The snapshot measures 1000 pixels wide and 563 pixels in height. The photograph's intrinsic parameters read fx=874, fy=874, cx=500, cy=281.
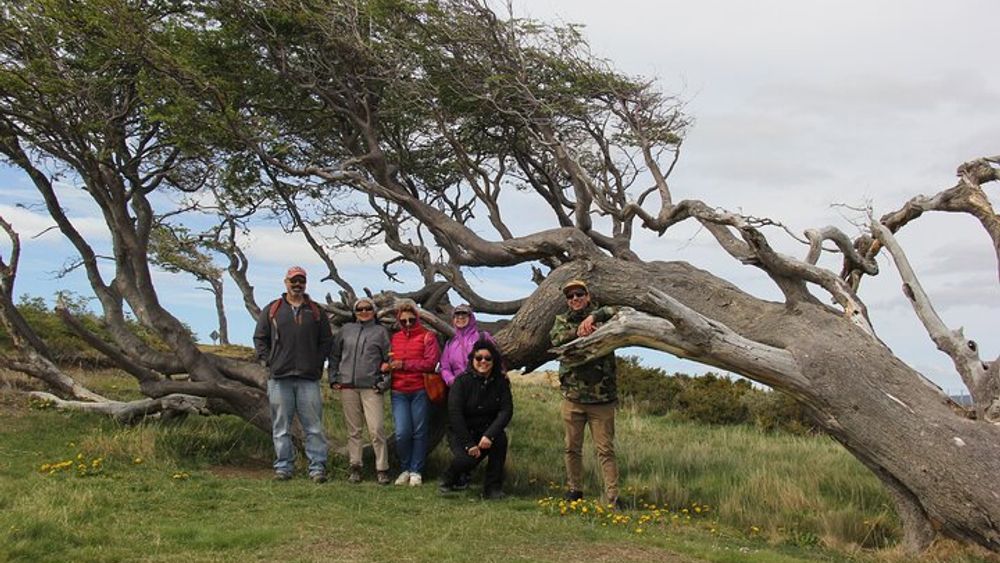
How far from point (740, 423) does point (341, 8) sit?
1041 cm

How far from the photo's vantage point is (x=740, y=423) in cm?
1669

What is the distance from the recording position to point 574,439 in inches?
350

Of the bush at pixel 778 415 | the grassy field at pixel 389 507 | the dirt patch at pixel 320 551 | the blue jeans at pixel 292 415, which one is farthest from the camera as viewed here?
the bush at pixel 778 415

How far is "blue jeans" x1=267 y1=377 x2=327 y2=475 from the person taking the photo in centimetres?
966

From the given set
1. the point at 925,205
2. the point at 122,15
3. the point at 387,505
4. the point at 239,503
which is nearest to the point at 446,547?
the point at 387,505

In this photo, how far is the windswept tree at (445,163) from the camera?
332 inches

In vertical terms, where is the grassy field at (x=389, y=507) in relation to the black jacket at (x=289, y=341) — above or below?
below

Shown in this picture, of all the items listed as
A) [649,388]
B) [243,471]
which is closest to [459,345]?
[243,471]

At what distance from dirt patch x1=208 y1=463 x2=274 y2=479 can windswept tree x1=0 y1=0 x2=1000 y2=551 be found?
46.2 inches

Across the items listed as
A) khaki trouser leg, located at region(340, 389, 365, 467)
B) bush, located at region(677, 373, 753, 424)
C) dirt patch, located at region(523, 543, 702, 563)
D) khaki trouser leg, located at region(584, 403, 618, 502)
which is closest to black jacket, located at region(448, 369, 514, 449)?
Answer: khaki trouser leg, located at region(584, 403, 618, 502)

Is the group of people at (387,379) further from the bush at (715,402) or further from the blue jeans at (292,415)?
the bush at (715,402)

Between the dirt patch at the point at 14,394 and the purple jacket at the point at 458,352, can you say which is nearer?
the purple jacket at the point at 458,352

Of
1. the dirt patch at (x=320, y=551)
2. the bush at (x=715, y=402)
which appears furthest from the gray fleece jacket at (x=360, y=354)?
the bush at (x=715, y=402)

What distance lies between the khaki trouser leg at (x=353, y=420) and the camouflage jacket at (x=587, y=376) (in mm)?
2521
